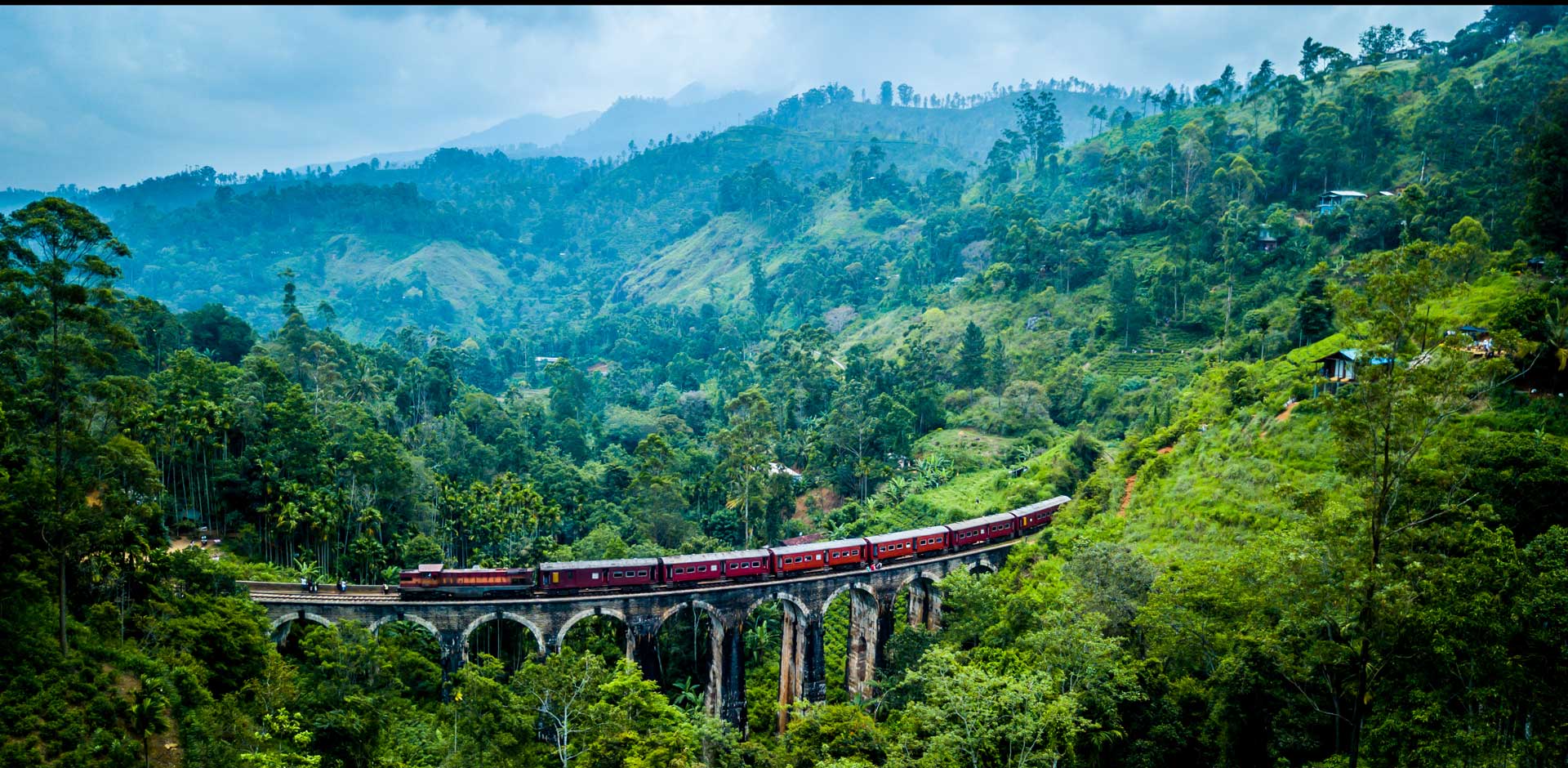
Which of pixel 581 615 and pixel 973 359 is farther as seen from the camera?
pixel 973 359

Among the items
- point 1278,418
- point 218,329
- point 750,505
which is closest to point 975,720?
point 1278,418

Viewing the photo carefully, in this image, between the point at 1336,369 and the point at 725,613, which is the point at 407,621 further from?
the point at 1336,369

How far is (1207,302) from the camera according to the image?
6450cm

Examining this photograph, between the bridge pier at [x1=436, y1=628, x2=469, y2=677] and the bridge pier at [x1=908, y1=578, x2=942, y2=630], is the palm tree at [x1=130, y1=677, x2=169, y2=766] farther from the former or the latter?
the bridge pier at [x1=908, y1=578, x2=942, y2=630]

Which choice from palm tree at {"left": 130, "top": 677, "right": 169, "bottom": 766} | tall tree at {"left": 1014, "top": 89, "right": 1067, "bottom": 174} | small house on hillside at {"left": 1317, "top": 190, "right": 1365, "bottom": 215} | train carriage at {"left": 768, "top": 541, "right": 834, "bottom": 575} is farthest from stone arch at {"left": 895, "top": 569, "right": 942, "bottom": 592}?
tall tree at {"left": 1014, "top": 89, "right": 1067, "bottom": 174}

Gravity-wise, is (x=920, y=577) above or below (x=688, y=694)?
above

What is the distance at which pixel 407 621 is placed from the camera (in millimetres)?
34906

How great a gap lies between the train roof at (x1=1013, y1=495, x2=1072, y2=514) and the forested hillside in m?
2.15

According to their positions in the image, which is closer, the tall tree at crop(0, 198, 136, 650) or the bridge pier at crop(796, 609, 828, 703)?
the tall tree at crop(0, 198, 136, 650)

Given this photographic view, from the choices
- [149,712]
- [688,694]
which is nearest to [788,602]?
[688,694]

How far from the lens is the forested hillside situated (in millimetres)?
19625

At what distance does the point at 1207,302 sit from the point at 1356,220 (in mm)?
10374

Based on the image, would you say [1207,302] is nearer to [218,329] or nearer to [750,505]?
[750,505]

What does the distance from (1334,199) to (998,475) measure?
34023mm
